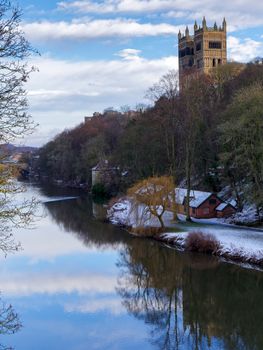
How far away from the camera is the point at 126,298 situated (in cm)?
1909

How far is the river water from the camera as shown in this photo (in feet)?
49.5

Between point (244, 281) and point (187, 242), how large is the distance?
22.0 feet

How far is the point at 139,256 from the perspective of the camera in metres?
26.3

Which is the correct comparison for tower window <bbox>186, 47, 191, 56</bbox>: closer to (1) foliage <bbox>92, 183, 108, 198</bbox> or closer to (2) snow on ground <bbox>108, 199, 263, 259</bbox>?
(1) foliage <bbox>92, 183, 108, 198</bbox>

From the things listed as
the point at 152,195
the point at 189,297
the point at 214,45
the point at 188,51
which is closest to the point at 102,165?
the point at 152,195

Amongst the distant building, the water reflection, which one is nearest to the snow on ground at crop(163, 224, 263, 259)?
the water reflection

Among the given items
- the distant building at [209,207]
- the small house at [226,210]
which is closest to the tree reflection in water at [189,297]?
the distant building at [209,207]

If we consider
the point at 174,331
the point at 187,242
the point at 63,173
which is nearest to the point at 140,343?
the point at 174,331

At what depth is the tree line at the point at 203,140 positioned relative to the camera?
2841 cm

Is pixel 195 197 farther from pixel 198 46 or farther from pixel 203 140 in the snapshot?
pixel 198 46

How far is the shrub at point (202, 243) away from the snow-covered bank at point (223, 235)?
307 mm

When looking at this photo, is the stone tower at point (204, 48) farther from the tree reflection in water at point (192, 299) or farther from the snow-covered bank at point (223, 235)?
the tree reflection in water at point (192, 299)

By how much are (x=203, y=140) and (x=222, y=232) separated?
1349 cm

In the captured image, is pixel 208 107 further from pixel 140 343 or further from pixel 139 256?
pixel 140 343
